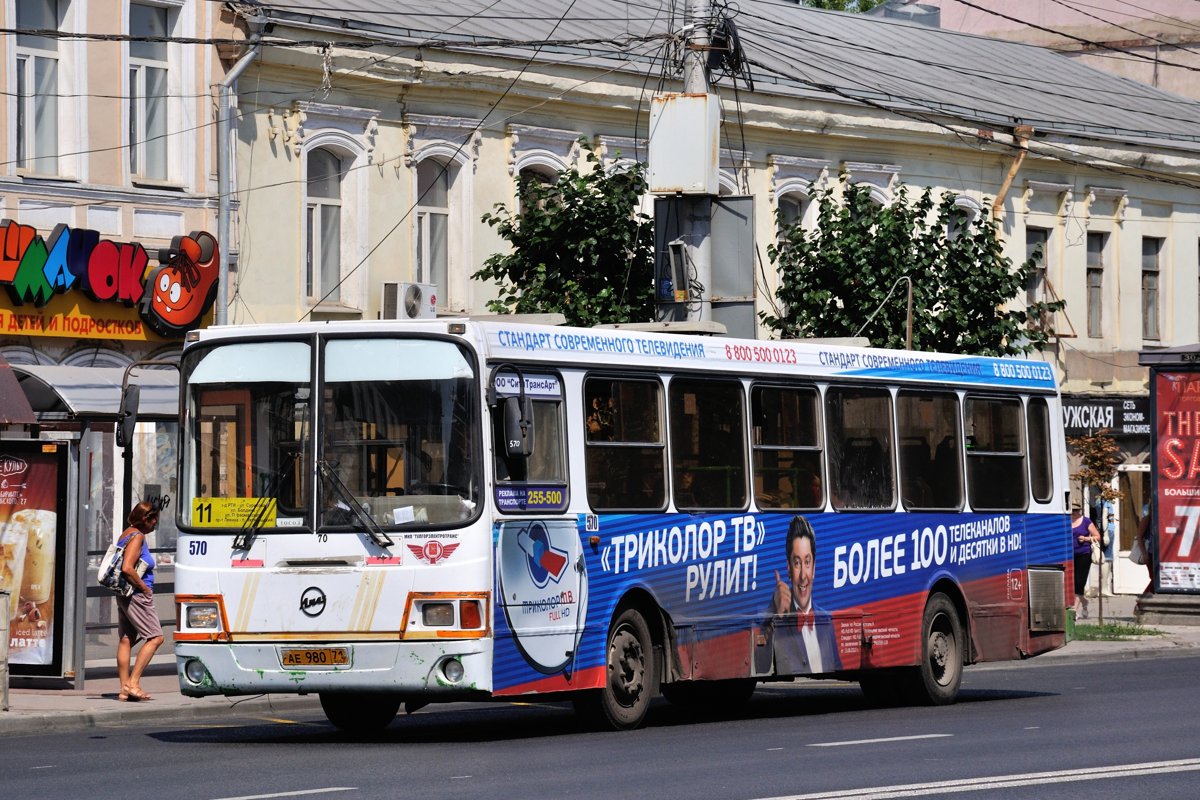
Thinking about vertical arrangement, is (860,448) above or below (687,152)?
below

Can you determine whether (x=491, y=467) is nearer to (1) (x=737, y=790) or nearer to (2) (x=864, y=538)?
(1) (x=737, y=790)

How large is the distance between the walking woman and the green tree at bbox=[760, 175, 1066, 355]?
40.7 ft

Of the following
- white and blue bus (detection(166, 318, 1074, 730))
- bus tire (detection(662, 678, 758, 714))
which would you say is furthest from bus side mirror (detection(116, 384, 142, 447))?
bus tire (detection(662, 678, 758, 714))

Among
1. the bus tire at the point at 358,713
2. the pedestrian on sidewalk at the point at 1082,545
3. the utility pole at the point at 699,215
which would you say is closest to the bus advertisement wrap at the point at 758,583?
the bus tire at the point at 358,713

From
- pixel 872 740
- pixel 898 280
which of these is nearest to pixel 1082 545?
pixel 898 280

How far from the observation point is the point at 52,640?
19125mm

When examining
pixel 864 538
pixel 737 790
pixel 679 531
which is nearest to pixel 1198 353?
pixel 864 538

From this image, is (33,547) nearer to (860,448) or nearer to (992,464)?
Answer: (860,448)

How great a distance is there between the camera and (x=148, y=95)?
87.0 ft

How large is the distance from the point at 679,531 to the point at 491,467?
2.12m

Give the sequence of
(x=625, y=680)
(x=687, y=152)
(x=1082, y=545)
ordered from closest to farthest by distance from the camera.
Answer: (x=625, y=680) → (x=687, y=152) → (x=1082, y=545)

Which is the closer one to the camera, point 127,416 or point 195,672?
point 195,672

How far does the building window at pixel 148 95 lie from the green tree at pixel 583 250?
4058 millimetres

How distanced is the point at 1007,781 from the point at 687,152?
10.7 meters
